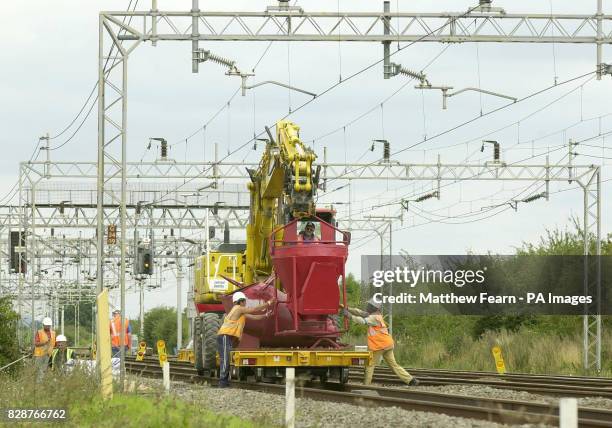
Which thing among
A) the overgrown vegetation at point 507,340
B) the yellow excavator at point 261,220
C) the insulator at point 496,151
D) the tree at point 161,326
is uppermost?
the insulator at point 496,151

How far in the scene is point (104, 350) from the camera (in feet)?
69.4

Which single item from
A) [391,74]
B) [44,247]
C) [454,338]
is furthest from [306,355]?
[44,247]

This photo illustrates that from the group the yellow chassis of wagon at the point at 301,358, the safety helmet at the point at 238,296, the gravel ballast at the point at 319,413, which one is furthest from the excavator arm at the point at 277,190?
the gravel ballast at the point at 319,413

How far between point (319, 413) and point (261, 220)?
35.6 ft

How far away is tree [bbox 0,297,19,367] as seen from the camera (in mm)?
32219

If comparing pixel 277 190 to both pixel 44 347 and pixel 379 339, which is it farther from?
pixel 44 347

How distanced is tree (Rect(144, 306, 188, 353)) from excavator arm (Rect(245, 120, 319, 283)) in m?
88.3

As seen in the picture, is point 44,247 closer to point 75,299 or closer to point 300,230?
point 75,299

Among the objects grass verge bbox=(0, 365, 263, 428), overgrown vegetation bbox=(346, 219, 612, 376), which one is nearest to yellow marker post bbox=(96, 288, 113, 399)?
grass verge bbox=(0, 365, 263, 428)

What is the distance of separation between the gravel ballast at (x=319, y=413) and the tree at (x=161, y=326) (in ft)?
312

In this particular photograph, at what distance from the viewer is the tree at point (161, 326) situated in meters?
132

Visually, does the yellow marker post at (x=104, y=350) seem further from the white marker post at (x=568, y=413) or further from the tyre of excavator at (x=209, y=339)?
the white marker post at (x=568, y=413)

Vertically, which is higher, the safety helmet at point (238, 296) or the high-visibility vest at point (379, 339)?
the safety helmet at point (238, 296)

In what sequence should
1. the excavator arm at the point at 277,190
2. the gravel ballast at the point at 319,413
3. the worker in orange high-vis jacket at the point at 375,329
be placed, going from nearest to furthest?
the gravel ballast at the point at 319,413, the excavator arm at the point at 277,190, the worker in orange high-vis jacket at the point at 375,329
